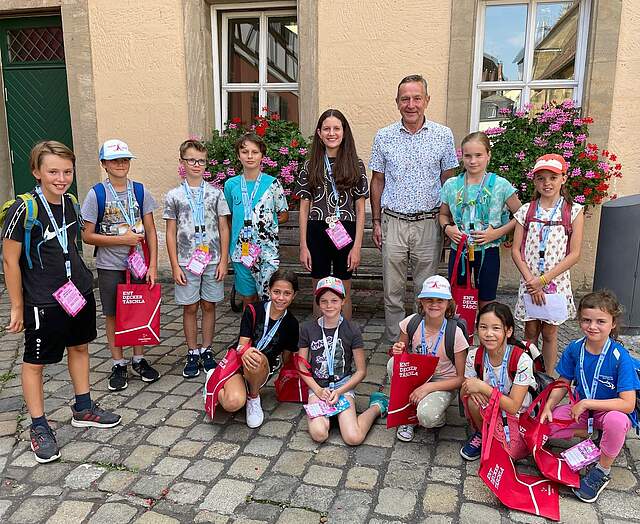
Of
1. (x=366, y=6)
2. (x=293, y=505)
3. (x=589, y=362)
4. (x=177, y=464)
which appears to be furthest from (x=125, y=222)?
(x=366, y=6)

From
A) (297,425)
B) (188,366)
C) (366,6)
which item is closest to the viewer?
(297,425)

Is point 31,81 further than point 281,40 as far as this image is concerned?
Yes

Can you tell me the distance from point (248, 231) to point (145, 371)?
1.28 m

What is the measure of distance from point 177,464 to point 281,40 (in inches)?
196

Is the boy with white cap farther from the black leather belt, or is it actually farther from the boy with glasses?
the boy with glasses

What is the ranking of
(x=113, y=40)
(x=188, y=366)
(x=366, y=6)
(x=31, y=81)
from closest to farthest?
(x=188, y=366), (x=366, y=6), (x=113, y=40), (x=31, y=81)

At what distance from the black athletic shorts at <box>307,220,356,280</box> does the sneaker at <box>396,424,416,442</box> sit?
4.35ft

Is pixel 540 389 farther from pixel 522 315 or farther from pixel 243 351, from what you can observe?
pixel 243 351

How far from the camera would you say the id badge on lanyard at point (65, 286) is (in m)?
2.99

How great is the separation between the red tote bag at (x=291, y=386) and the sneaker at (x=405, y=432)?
67 cm

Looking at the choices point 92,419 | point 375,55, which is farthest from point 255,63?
point 92,419

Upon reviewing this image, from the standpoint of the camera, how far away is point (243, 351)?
341cm

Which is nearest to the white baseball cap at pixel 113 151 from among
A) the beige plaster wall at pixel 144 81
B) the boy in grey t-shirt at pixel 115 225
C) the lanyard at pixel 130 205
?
the boy in grey t-shirt at pixel 115 225

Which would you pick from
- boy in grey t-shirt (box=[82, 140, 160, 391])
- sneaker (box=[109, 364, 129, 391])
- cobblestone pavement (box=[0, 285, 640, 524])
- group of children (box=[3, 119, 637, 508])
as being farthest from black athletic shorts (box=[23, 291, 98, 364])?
sneaker (box=[109, 364, 129, 391])
